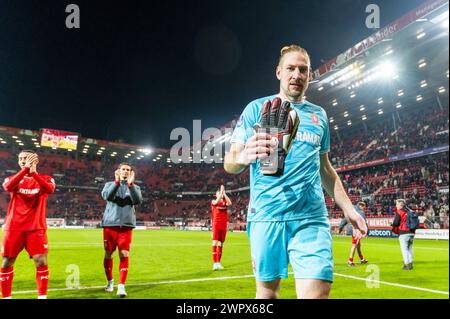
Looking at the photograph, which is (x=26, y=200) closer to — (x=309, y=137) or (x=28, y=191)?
(x=28, y=191)

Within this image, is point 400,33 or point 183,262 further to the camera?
point 400,33

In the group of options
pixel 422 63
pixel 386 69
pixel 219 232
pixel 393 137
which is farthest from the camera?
pixel 393 137

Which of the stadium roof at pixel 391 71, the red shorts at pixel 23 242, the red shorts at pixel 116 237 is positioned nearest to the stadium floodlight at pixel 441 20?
the stadium roof at pixel 391 71

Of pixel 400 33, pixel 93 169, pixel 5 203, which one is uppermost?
pixel 400 33

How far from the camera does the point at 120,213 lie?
6.64m

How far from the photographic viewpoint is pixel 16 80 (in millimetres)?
41969

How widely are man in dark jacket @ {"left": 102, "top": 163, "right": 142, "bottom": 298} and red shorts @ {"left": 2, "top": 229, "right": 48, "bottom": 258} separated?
4.66 ft

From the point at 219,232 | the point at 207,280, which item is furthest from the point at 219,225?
the point at 207,280

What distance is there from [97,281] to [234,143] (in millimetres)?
6824

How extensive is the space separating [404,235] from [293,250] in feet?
29.8

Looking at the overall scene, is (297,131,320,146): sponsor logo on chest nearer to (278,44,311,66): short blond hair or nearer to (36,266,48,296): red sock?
(278,44,311,66): short blond hair

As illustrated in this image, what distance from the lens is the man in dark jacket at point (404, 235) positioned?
10.1m
